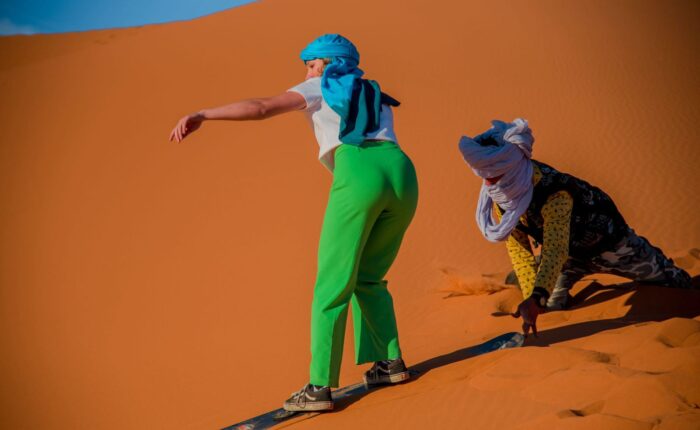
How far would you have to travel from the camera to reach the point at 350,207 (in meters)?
3.85

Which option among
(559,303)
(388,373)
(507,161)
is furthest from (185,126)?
(559,303)

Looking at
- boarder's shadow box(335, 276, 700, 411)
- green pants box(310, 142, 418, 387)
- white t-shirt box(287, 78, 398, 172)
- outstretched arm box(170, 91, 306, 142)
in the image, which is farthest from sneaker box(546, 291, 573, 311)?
outstretched arm box(170, 91, 306, 142)

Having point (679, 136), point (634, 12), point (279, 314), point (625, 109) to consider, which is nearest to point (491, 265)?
point (279, 314)

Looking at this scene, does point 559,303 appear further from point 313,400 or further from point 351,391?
point 313,400

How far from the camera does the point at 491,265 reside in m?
9.35

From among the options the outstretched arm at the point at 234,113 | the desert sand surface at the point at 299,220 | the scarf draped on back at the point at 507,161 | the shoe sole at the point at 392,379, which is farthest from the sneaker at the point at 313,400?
the scarf draped on back at the point at 507,161

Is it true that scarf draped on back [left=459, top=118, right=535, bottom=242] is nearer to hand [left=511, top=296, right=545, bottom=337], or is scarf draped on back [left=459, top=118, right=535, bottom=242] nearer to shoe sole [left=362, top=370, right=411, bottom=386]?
hand [left=511, top=296, right=545, bottom=337]

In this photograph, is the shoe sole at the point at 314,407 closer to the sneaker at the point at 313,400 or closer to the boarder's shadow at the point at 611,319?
the sneaker at the point at 313,400

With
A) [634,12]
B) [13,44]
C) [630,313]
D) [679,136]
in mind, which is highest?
[13,44]

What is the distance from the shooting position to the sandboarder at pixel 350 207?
3854mm

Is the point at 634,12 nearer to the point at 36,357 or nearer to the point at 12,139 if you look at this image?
the point at 12,139

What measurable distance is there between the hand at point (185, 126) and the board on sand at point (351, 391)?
1461 mm

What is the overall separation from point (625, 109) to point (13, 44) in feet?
90.1

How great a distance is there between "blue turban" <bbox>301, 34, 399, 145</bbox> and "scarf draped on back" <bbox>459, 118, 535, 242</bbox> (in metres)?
0.88
